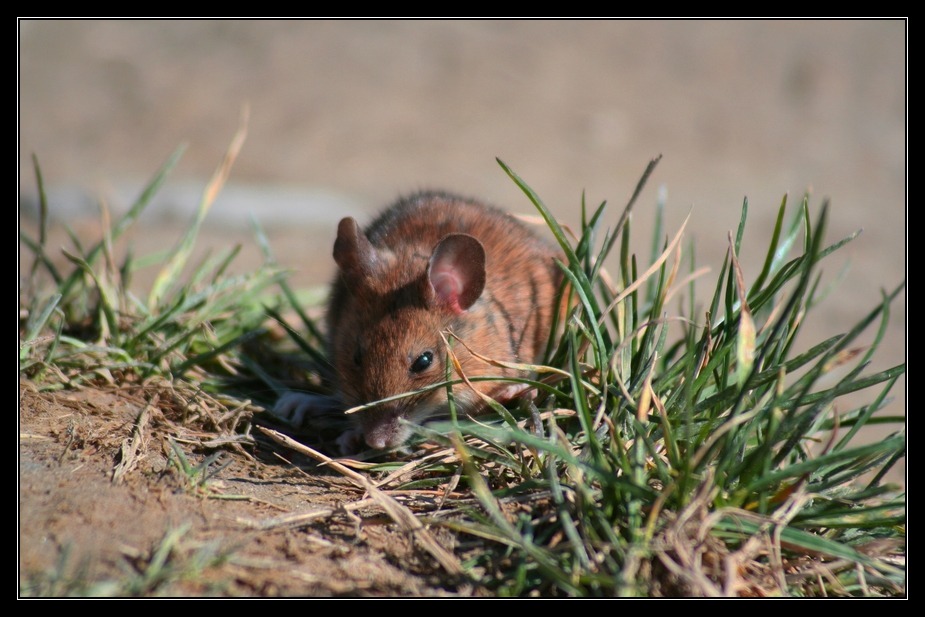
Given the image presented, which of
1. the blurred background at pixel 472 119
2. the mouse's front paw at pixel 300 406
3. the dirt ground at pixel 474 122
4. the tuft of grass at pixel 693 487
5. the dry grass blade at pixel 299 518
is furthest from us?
the blurred background at pixel 472 119

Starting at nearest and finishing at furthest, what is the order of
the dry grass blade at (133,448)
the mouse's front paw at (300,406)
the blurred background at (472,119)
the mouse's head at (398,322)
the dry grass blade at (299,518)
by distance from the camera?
the dry grass blade at (299,518) < the dry grass blade at (133,448) < the mouse's head at (398,322) < the mouse's front paw at (300,406) < the blurred background at (472,119)

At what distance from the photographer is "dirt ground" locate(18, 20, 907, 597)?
8742mm

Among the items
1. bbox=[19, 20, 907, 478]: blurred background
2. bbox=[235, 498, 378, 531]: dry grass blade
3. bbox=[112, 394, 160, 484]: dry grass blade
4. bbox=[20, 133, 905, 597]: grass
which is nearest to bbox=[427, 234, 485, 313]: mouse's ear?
bbox=[20, 133, 905, 597]: grass

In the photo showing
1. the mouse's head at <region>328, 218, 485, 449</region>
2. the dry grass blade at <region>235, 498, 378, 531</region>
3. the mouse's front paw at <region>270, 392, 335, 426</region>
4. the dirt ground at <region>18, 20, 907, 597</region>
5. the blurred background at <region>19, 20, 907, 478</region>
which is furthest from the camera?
the blurred background at <region>19, 20, 907, 478</region>

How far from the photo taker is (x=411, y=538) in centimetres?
260

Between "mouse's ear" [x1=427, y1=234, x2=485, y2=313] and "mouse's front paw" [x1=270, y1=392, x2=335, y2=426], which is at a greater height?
"mouse's ear" [x1=427, y1=234, x2=485, y2=313]

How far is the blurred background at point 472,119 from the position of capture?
907 centimetres

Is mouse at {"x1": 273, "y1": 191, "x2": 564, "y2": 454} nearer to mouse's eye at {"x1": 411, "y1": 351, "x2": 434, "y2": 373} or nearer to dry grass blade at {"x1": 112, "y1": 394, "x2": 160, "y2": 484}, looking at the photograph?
mouse's eye at {"x1": 411, "y1": 351, "x2": 434, "y2": 373}

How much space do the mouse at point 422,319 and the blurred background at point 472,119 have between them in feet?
14.2

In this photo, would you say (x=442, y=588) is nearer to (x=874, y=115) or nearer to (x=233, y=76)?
(x=233, y=76)

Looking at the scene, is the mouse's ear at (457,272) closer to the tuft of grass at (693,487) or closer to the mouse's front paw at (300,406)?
the tuft of grass at (693,487)

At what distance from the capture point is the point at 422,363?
3.38 m

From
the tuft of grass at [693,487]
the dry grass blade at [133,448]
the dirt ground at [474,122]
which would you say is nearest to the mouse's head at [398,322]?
the tuft of grass at [693,487]

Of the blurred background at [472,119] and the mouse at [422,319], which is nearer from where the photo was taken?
the mouse at [422,319]
